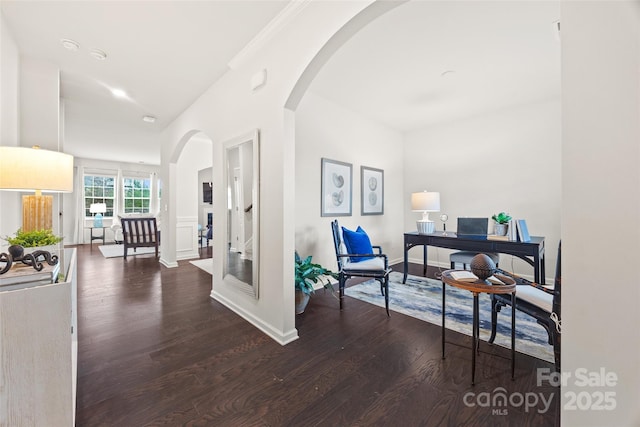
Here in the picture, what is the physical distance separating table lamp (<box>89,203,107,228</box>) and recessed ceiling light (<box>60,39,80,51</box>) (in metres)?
7.09

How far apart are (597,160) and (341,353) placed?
71.9 inches

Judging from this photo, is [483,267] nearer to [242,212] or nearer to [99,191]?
[242,212]

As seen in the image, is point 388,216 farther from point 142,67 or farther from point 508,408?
point 142,67

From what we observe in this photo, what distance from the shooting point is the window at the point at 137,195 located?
877 centimetres

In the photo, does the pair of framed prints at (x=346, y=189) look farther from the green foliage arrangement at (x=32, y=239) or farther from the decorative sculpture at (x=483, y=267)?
the green foliage arrangement at (x=32, y=239)

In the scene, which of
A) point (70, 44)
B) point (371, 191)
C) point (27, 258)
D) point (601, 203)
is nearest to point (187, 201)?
point (70, 44)

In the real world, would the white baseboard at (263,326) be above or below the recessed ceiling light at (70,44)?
below

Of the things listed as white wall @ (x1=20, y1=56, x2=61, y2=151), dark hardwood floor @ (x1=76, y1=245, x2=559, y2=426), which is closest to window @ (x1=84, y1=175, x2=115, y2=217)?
white wall @ (x1=20, y1=56, x2=61, y2=151)

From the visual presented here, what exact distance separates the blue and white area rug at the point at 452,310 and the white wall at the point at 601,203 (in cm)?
149

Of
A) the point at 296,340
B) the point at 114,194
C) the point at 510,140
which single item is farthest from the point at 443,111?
the point at 114,194

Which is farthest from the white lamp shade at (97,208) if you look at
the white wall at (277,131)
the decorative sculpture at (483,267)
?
the decorative sculpture at (483,267)

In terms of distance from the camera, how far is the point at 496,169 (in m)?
4.11

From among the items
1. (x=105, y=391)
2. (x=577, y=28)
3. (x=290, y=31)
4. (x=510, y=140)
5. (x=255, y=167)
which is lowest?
(x=105, y=391)

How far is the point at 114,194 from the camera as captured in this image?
8555 mm
